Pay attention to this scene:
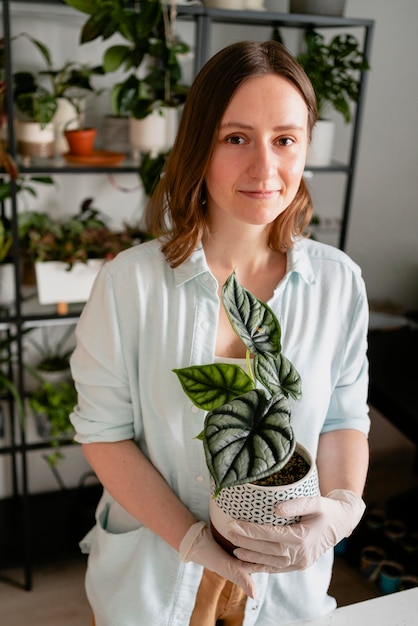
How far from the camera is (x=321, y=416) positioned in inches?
44.8

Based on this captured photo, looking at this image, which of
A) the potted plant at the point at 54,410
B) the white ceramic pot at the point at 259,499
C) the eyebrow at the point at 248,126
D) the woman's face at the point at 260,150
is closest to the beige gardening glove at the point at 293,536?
the white ceramic pot at the point at 259,499

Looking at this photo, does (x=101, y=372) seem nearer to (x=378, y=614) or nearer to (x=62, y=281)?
(x=378, y=614)

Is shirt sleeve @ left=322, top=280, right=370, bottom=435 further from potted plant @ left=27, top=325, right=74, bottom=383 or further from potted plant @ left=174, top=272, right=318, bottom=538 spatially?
potted plant @ left=27, top=325, right=74, bottom=383

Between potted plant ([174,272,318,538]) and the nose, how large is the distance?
199 mm

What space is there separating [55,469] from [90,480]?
0.51ft

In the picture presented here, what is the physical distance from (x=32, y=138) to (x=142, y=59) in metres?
0.39

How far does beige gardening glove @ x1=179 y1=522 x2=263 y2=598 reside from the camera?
3.14 feet

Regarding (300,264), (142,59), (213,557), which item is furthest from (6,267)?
(213,557)

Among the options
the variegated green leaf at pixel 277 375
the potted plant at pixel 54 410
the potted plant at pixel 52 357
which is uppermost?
the variegated green leaf at pixel 277 375

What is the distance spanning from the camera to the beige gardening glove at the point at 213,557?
3.14 ft

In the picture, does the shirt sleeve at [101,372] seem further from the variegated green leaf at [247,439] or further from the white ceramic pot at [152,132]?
the white ceramic pot at [152,132]

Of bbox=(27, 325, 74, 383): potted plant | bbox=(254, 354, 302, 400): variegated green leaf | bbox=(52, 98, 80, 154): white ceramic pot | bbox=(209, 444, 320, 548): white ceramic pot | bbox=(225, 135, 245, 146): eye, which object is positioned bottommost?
bbox=(27, 325, 74, 383): potted plant

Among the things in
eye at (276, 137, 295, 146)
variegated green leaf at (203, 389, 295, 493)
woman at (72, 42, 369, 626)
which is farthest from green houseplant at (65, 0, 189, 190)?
variegated green leaf at (203, 389, 295, 493)

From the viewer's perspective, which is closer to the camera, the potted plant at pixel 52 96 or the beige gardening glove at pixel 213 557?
the beige gardening glove at pixel 213 557
